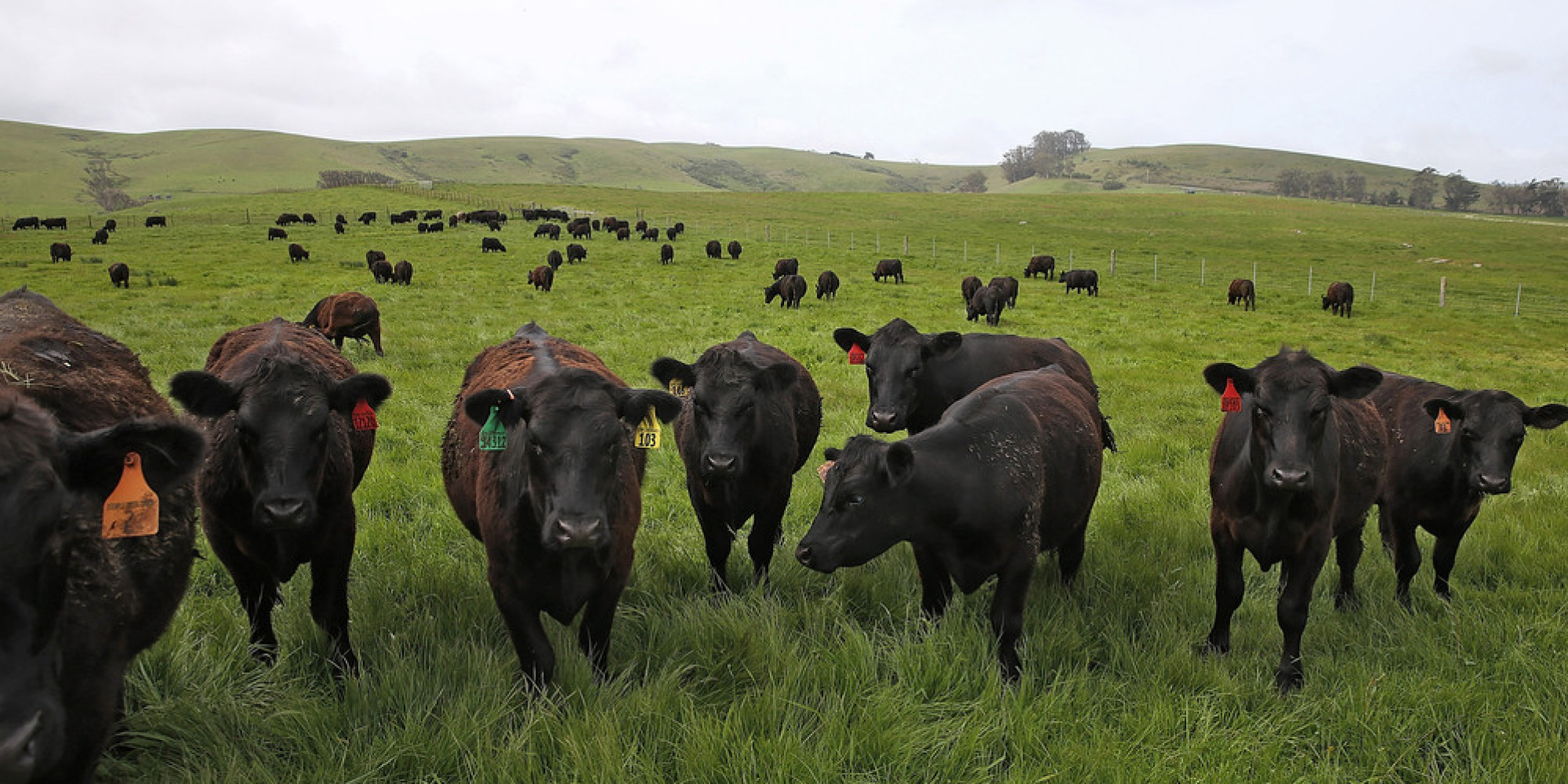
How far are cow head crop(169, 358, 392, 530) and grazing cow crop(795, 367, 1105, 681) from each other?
2.54m

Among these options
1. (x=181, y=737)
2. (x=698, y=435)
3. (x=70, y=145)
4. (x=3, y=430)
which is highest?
(x=70, y=145)

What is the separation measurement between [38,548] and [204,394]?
2218 millimetres

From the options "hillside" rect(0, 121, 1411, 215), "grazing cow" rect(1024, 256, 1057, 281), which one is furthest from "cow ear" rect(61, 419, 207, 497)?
"hillside" rect(0, 121, 1411, 215)

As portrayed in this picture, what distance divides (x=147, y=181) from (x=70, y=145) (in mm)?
52035

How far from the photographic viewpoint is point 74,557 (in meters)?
2.76

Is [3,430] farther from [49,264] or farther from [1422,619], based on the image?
[49,264]

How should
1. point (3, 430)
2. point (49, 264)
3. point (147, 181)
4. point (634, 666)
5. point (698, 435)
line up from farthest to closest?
point (147, 181) < point (49, 264) < point (698, 435) < point (634, 666) < point (3, 430)

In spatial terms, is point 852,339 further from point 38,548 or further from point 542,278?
point 542,278

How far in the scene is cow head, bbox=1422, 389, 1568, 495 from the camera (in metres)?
5.43

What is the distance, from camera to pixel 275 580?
4605mm

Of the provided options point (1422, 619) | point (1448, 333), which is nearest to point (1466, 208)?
point (1448, 333)

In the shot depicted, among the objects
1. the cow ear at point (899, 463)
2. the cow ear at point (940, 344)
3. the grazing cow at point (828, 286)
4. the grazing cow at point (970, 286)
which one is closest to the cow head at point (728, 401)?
the cow ear at point (899, 463)

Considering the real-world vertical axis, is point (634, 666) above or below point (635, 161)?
below

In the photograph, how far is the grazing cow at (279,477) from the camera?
4090 millimetres
